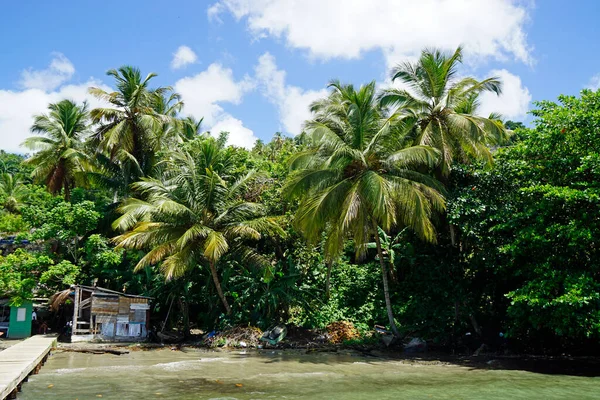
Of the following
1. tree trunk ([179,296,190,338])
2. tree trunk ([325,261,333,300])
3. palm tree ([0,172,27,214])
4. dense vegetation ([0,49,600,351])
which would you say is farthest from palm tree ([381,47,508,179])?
palm tree ([0,172,27,214])

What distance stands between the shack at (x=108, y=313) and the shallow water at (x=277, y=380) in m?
2.59

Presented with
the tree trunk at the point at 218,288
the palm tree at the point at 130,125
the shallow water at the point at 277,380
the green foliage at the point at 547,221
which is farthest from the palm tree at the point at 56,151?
the green foliage at the point at 547,221

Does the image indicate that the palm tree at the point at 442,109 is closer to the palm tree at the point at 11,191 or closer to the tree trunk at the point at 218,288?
the tree trunk at the point at 218,288

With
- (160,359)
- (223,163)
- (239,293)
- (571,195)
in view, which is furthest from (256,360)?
(571,195)

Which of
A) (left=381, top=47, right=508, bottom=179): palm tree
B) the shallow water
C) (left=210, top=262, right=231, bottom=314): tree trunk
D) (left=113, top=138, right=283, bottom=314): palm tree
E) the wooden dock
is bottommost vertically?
the shallow water

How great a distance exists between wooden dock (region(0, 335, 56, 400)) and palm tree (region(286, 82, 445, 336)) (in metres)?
8.24

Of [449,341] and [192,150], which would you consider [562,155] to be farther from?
[192,150]

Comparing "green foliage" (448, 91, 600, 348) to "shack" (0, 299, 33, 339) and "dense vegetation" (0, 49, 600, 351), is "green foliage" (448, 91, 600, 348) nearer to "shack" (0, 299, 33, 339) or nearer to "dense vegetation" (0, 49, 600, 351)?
"dense vegetation" (0, 49, 600, 351)

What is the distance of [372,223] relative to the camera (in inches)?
648

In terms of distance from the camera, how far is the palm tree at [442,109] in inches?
644

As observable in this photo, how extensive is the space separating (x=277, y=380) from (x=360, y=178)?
22.5 feet

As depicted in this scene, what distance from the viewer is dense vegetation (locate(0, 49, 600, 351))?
1345 cm

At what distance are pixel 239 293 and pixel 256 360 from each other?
17.0 ft

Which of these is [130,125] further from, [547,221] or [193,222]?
[547,221]
